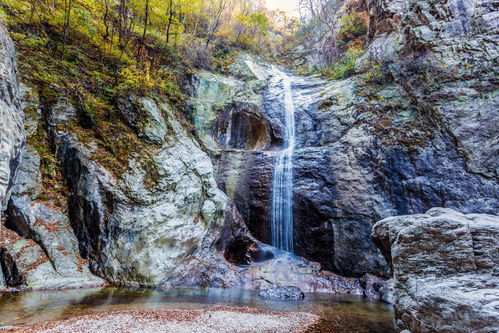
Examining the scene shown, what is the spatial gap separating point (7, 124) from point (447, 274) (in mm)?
8769

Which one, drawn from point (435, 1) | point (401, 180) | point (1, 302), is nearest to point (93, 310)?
point (1, 302)

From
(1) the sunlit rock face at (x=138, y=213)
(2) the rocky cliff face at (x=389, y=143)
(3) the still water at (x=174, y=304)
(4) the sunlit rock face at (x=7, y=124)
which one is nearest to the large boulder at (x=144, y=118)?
(1) the sunlit rock face at (x=138, y=213)

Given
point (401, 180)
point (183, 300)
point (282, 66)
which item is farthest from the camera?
point (282, 66)

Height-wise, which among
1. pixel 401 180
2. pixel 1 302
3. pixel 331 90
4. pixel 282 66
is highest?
pixel 282 66

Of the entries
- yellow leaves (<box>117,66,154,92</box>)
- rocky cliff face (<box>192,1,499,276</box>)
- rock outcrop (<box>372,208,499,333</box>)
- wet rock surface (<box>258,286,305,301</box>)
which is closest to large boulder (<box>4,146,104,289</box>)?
yellow leaves (<box>117,66,154,92</box>)

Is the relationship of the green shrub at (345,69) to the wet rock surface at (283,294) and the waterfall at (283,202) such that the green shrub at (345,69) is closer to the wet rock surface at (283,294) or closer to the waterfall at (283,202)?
the waterfall at (283,202)

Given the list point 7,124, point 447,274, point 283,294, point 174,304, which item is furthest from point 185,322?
point 7,124

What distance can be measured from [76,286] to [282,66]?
23050mm

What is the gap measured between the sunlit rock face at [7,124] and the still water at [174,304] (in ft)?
7.25

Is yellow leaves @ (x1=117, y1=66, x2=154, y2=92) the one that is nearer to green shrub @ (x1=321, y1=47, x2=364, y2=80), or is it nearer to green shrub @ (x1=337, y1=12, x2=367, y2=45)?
green shrub @ (x1=321, y1=47, x2=364, y2=80)

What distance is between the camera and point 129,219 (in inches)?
324

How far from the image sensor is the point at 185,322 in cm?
495

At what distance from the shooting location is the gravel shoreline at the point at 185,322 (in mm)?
4320

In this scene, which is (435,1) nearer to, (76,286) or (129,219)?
(129,219)
